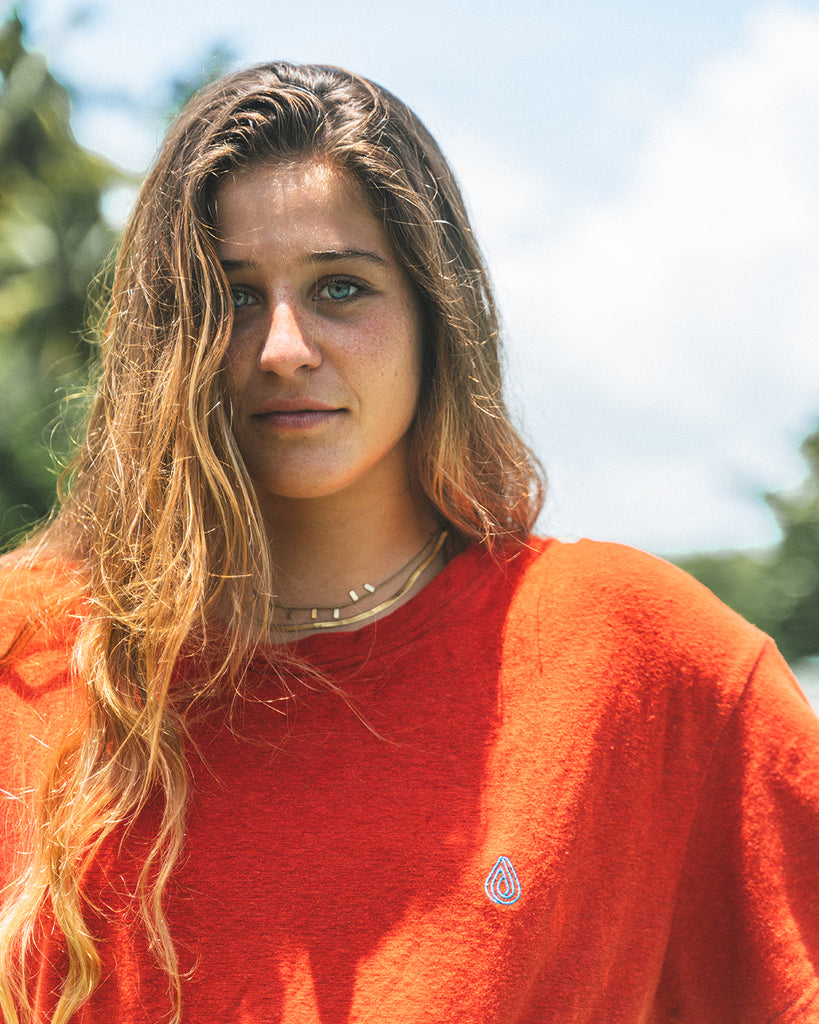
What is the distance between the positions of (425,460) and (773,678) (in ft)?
2.07

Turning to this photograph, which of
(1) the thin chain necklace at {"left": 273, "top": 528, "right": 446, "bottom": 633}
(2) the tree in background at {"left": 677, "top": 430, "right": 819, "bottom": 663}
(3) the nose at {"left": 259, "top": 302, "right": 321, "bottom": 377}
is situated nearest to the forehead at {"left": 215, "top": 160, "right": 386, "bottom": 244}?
(3) the nose at {"left": 259, "top": 302, "right": 321, "bottom": 377}

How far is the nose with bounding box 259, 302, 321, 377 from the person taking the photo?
4.95 feet

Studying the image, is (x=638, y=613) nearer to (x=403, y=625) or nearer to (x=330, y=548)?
(x=403, y=625)

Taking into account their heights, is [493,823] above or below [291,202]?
below

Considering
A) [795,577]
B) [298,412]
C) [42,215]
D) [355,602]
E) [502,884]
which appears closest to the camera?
[502,884]

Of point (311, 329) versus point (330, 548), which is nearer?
point (311, 329)

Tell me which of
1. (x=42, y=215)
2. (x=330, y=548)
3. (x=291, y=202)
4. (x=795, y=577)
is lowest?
(x=795, y=577)

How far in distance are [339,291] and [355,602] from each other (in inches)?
18.9

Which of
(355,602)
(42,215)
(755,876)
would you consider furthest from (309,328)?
(42,215)

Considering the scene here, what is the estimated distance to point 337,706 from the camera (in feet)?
5.16

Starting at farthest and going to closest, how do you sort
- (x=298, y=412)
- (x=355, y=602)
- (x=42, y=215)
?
(x=42, y=215) → (x=355, y=602) → (x=298, y=412)

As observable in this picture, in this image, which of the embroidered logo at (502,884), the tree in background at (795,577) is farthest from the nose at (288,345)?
the tree in background at (795,577)

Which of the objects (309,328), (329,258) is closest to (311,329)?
(309,328)

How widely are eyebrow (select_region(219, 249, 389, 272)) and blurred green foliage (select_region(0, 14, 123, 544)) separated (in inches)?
117
